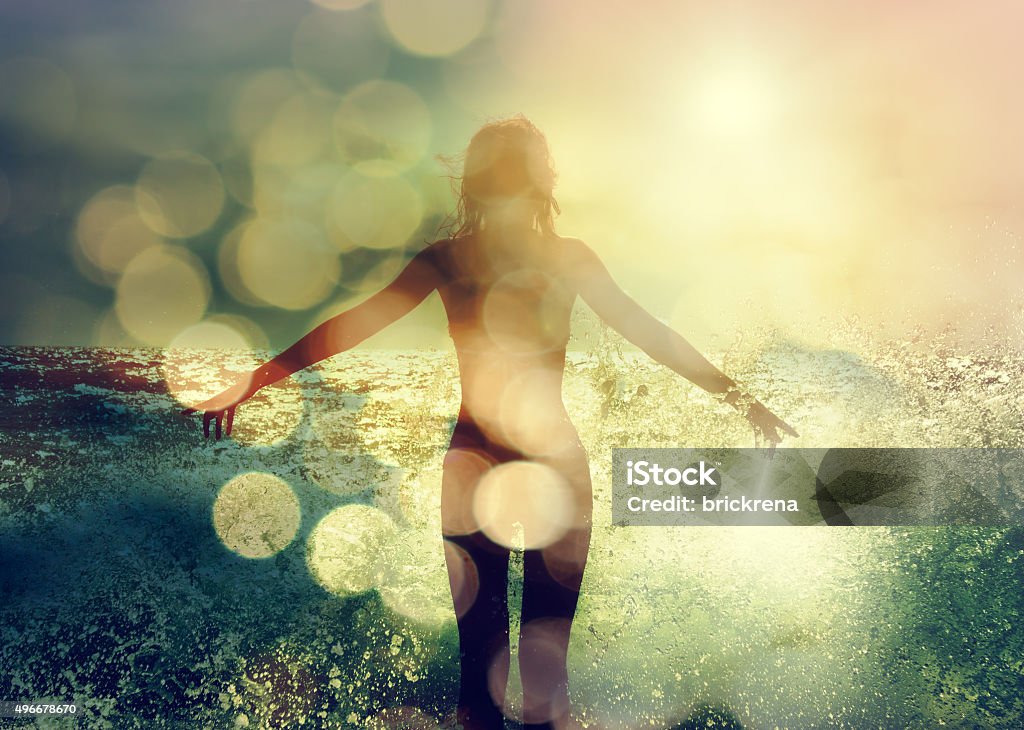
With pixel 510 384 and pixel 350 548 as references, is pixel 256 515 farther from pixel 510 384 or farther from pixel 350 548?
pixel 510 384

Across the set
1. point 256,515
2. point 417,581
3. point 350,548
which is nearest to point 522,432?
point 417,581

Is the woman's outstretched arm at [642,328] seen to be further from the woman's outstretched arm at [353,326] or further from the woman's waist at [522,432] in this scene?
the woman's outstretched arm at [353,326]

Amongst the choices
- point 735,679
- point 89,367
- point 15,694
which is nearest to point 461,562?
point 735,679

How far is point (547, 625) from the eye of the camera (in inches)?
77.6

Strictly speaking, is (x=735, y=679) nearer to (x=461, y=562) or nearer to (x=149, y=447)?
(x=461, y=562)

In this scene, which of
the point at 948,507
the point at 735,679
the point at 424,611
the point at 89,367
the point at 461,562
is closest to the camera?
the point at 461,562

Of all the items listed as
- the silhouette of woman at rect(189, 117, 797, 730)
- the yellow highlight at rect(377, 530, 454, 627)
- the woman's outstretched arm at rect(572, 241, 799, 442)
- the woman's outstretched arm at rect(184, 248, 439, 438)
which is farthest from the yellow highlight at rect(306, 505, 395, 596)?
the woman's outstretched arm at rect(572, 241, 799, 442)

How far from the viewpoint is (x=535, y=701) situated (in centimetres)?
198

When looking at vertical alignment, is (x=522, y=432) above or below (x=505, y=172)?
below

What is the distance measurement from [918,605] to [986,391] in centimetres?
562

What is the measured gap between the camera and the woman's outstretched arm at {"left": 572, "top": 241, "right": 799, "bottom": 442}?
1.99 meters

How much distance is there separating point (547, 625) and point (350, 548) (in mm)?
5021

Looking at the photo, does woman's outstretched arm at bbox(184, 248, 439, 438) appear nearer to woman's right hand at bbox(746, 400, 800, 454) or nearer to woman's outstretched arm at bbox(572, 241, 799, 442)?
woman's outstretched arm at bbox(572, 241, 799, 442)

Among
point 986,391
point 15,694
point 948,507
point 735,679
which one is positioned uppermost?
point 986,391
